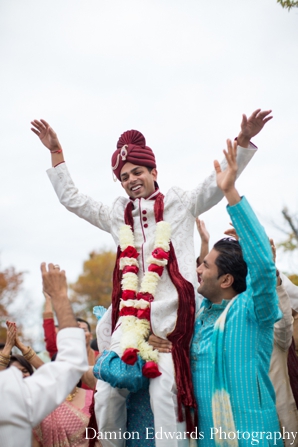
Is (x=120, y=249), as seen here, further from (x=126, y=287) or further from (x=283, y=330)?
(x=283, y=330)

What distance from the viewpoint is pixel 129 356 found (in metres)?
3.77

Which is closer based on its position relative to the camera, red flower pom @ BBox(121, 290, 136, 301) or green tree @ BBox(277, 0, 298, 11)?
red flower pom @ BBox(121, 290, 136, 301)

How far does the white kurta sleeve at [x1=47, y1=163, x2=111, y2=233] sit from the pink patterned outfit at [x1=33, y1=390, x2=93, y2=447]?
6.05ft

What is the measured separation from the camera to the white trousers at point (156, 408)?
12.1ft

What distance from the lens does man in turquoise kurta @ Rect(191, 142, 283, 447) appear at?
3.48 m

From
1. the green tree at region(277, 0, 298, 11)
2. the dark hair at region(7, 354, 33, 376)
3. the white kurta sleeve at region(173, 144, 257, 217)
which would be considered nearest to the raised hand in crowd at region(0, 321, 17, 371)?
the dark hair at region(7, 354, 33, 376)

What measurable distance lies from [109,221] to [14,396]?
2.34m

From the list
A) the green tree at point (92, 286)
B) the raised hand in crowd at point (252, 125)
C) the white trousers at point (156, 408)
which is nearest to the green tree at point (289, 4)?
the raised hand in crowd at point (252, 125)

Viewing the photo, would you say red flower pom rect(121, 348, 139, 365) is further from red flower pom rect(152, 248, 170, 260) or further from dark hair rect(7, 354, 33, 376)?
dark hair rect(7, 354, 33, 376)

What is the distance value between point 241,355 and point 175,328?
1.85 feet

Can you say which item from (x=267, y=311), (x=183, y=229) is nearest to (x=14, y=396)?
(x=267, y=311)

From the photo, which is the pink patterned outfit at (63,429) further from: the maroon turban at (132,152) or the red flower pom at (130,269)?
the maroon turban at (132,152)

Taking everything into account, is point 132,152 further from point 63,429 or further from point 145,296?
point 63,429

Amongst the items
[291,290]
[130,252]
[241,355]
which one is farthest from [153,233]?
[291,290]
